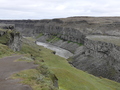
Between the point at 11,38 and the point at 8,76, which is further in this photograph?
the point at 11,38

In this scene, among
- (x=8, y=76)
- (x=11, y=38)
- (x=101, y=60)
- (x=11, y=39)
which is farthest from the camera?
(x=101, y=60)

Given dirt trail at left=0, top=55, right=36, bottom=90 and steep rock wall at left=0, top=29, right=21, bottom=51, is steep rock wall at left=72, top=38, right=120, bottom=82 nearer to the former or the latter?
steep rock wall at left=0, top=29, right=21, bottom=51

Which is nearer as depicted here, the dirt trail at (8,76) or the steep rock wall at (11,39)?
the dirt trail at (8,76)

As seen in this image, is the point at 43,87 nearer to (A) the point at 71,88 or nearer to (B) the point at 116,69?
(A) the point at 71,88

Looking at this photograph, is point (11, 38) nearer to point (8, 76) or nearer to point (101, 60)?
point (101, 60)

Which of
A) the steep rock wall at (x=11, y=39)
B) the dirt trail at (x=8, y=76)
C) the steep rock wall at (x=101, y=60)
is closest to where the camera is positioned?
the dirt trail at (x=8, y=76)

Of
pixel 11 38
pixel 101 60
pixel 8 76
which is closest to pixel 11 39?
pixel 11 38

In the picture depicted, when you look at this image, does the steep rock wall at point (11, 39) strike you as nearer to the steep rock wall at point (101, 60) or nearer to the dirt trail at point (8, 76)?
the steep rock wall at point (101, 60)

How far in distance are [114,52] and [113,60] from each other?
139 inches

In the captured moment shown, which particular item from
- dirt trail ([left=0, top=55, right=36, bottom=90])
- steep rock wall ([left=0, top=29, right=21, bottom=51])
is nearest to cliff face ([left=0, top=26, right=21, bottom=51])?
steep rock wall ([left=0, top=29, right=21, bottom=51])

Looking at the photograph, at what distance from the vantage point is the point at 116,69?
63594 millimetres

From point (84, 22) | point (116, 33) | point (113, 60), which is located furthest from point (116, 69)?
point (84, 22)

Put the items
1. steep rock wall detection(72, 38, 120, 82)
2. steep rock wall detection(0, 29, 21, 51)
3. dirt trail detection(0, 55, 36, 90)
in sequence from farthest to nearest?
steep rock wall detection(72, 38, 120, 82) → steep rock wall detection(0, 29, 21, 51) → dirt trail detection(0, 55, 36, 90)

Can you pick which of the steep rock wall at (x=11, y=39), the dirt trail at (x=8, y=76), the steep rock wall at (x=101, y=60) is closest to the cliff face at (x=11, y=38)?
the steep rock wall at (x=11, y=39)
